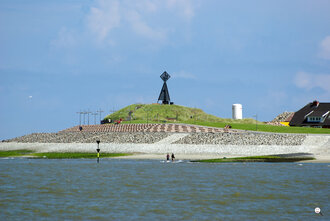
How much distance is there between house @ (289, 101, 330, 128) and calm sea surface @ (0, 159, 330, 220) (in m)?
Answer: 76.5

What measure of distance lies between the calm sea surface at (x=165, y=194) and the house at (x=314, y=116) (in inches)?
3011

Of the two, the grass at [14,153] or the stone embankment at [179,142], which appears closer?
the stone embankment at [179,142]

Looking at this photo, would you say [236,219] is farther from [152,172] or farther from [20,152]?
[20,152]

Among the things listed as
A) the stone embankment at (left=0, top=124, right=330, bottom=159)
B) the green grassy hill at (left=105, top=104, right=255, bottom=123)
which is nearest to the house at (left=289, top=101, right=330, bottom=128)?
the green grassy hill at (left=105, top=104, right=255, bottom=123)

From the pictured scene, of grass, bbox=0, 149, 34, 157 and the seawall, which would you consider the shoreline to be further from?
grass, bbox=0, 149, 34, 157

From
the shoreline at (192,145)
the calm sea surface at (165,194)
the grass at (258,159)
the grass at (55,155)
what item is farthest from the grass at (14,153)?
the grass at (258,159)

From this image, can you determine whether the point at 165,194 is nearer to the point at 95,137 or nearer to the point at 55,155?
the point at 55,155

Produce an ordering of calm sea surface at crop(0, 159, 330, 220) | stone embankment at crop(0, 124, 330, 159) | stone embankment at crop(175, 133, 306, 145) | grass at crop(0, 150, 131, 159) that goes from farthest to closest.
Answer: stone embankment at crop(175, 133, 306, 145), grass at crop(0, 150, 131, 159), stone embankment at crop(0, 124, 330, 159), calm sea surface at crop(0, 159, 330, 220)

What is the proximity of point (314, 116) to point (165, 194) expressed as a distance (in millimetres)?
105605

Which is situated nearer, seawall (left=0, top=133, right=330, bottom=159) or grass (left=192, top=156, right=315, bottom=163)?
grass (left=192, top=156, right=315, bottom=163)

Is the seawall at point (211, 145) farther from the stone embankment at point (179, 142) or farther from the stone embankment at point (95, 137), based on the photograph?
the stone embankment at point (95, 137)

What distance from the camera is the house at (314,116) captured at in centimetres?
13562

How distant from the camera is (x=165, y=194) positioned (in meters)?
41.3

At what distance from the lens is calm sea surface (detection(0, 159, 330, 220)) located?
31531 mm
